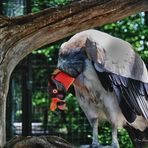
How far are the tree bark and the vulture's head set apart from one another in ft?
0.53

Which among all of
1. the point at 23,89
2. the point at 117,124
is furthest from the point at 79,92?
the point at 23,89

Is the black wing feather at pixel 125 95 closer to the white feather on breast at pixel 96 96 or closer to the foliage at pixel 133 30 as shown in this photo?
the white feather on breast at pixel 96 96

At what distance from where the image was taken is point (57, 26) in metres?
2.25

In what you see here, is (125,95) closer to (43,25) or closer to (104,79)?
(104,79)

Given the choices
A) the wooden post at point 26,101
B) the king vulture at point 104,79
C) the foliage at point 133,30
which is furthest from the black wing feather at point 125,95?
the foliage at point 133,30

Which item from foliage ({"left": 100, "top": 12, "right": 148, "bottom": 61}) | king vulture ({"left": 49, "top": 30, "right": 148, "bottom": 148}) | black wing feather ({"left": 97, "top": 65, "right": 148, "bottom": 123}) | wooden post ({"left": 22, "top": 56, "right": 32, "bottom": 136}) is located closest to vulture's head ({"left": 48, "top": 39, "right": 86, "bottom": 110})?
king vulture ({"left": 49, "top": 30, "right": 148, "bottom": 148})

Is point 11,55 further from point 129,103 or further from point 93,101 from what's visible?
point 129,103

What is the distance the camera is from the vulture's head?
80.7 inches

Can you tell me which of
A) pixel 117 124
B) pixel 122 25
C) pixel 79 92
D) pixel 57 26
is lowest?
pixel 117 124

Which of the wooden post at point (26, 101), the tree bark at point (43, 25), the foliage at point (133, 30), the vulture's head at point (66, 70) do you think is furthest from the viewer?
the foliage at point (133, 30)

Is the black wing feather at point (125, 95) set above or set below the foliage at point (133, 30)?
below

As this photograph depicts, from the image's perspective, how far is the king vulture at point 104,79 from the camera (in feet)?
6.84

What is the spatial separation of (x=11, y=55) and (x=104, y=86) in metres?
0.46

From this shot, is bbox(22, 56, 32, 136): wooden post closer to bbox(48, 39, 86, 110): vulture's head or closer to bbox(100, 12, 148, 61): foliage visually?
bbox(100, 12, 148, 61): foliage
